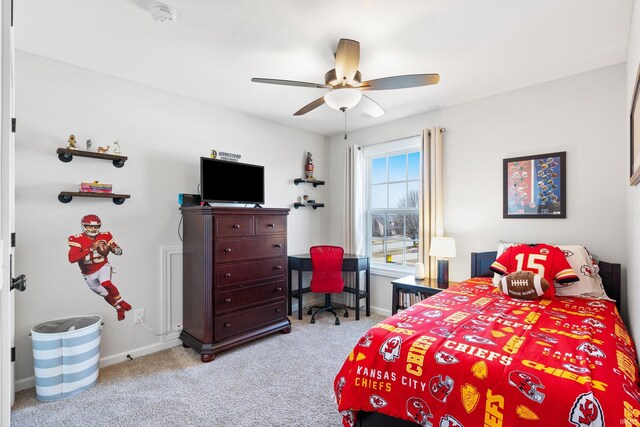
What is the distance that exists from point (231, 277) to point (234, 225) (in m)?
0.50

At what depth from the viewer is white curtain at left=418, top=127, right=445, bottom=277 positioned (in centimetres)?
→ 344

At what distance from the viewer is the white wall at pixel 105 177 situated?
2303mm

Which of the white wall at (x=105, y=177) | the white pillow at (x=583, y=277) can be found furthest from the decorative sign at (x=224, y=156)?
the white pillow at (x=583, y=277)

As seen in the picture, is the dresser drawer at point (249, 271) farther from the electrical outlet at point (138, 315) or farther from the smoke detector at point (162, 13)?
the smoke detector at point (162, 13)

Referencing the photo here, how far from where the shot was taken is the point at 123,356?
2717mm

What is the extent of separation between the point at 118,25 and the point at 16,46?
91 cm

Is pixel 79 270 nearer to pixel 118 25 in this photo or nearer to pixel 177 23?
pixel 118 25

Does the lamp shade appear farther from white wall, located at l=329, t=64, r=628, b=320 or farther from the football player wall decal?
the football player wall decal

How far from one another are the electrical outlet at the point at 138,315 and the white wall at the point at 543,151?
322 cm

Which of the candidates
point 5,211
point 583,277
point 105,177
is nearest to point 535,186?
point 583,277

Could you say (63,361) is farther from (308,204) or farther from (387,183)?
(387,183)

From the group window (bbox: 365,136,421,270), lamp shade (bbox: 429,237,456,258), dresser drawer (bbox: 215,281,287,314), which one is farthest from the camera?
window (bbox: 365,136,421,270)

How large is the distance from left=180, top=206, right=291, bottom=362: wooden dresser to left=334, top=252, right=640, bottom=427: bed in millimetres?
1562

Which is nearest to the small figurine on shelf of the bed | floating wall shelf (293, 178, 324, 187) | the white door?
floating wall shelf (293, 178, 324, 187)
